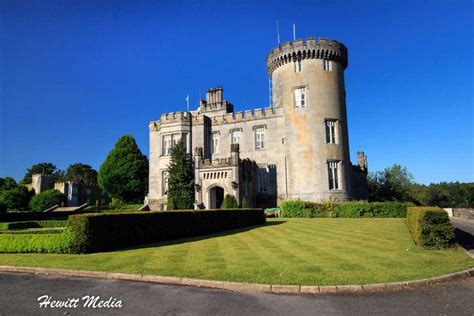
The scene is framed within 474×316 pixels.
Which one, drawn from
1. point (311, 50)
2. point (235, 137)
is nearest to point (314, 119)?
point (311, 50)

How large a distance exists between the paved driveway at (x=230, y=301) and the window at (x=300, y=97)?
29963mm

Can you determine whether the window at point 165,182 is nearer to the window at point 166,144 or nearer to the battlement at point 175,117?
the window at point 166,144

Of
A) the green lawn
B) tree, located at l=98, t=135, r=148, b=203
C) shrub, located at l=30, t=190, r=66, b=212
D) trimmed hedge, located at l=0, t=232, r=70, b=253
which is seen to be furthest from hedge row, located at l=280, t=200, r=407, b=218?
shrub, located at l=30, t=190, r=66, b=212

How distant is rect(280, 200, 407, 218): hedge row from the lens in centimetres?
2948

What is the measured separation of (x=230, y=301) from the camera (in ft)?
23.0

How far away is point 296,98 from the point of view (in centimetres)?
3719

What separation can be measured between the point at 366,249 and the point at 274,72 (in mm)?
30989

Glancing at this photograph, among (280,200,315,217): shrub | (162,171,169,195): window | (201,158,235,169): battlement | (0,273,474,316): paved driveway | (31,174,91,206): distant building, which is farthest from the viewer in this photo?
(31,174,91,206): distant building

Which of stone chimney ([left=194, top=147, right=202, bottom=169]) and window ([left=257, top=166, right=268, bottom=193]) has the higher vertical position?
stone chimney ([left=194, top=147, right=202, bottom=169])

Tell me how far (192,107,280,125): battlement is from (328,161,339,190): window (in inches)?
332

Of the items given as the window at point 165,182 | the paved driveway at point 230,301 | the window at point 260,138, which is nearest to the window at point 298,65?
the window at point 260,138

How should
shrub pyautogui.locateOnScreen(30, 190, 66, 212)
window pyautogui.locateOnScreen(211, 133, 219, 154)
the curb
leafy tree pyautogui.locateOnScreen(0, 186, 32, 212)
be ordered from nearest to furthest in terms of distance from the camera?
the curb
window pyautogui.locateOnScreen(211, 133, 219, 154)
shrub pyautogui.locateOnScreen(30, 190, 66, 212)
leafy tree pyautogui.locateOnScreen(0, 186, 32, 212)

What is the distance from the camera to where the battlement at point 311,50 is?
121 ft

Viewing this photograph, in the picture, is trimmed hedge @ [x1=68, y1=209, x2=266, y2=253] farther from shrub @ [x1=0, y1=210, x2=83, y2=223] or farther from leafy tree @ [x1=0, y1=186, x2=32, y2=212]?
leafy tree @ [x1=0, y1=186, x2=32, y2=212]
